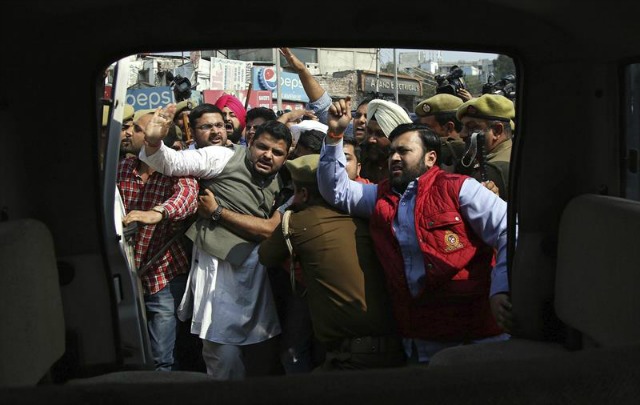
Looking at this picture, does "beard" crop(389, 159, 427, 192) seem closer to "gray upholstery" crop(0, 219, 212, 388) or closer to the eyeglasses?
"gray upholstery" crop(0, 219, 212, 388)

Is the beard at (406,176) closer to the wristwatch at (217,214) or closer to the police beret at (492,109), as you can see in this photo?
the police beret at (492,109)

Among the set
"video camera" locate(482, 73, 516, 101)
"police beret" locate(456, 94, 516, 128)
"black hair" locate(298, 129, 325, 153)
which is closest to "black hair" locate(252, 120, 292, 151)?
"black hair" locate(298, 129, 325, 153)

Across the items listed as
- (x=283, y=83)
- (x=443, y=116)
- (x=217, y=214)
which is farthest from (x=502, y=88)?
(x=283, y=83)

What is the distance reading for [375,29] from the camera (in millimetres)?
2502

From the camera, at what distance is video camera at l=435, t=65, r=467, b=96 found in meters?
6.05

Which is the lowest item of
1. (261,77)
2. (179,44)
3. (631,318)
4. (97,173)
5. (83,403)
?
(631,318)

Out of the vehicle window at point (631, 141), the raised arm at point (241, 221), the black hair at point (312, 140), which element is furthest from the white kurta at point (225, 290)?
the vehicle window at point (631, 141)

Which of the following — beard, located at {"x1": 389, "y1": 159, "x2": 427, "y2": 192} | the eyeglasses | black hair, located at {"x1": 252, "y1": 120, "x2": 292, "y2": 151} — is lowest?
beard, located at {"x1": 389, "y1": 159, "x2": 427, "y2": 192}

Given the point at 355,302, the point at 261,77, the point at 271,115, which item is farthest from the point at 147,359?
the point at 261,77

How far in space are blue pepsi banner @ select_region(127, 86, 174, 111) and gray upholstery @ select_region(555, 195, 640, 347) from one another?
6091mm

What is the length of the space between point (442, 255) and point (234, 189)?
148 centimetres

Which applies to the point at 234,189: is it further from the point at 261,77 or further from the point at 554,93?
the point at 261,77

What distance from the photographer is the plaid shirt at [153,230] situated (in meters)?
4.57

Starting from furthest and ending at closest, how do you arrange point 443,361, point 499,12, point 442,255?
1. point 442,255
2. point 443,361
3. point 499,12
